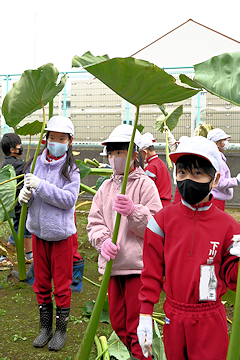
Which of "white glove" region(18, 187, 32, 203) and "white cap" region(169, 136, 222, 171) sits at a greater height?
"white cap" region(169, 136, 222, 171)

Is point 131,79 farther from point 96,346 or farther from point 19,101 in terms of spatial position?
point 96,346

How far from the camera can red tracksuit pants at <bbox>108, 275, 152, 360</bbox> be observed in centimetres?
210

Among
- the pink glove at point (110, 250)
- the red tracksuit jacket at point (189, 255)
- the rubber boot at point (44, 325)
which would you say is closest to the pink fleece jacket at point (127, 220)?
the pink glove at point (110, 250)

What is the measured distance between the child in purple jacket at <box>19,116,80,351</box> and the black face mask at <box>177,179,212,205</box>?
116cm

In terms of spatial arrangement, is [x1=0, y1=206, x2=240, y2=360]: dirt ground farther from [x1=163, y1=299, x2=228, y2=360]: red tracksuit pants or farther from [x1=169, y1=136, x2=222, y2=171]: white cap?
[x1=169, y1=136, x2=222, y2=171]: white cap

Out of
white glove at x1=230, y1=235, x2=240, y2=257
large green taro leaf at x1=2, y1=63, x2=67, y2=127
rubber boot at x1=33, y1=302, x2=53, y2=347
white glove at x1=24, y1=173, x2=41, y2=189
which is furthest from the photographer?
rubber boot at x1=33, y1=302, x2=53, y2=347

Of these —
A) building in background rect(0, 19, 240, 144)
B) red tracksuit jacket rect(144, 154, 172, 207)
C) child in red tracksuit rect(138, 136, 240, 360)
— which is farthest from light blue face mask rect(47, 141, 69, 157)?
building in background rect(0, 19, 240, 144)

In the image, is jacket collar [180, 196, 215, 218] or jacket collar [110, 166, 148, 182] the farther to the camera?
jacket collar [110, 166, 148, 182]

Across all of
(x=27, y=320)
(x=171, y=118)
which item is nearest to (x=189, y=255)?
(x=27, y=320)

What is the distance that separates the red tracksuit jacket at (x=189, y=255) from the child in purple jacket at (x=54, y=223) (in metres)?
1.06

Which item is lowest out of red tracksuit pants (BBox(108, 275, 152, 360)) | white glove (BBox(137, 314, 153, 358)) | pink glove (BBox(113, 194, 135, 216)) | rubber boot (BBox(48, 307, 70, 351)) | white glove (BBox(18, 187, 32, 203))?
rubber boot (BBox(48, 307, 70, 351))

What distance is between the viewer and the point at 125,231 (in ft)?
7.02

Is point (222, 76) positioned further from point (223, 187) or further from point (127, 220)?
point (223, 187)

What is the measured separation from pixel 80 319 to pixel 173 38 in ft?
39.7
